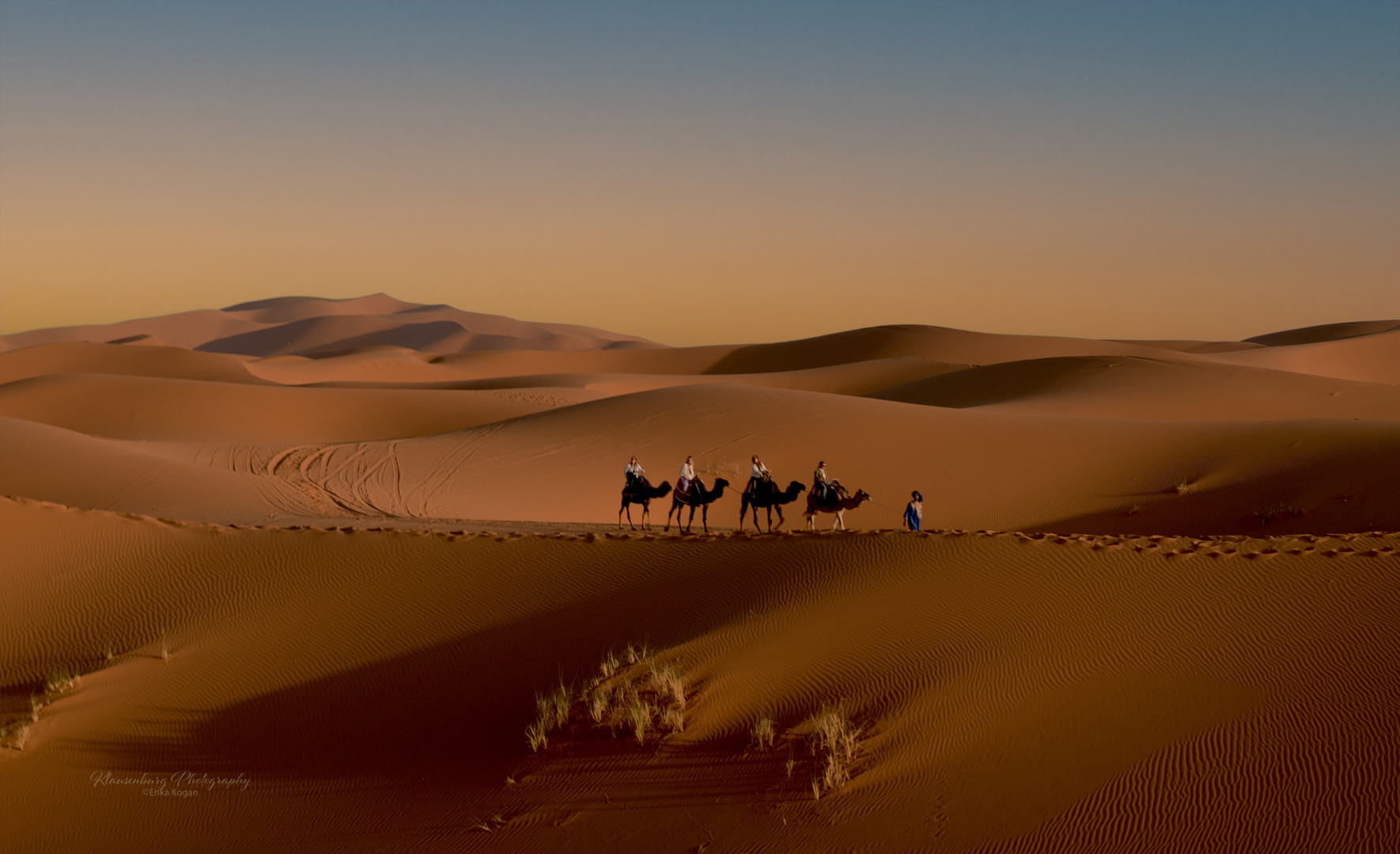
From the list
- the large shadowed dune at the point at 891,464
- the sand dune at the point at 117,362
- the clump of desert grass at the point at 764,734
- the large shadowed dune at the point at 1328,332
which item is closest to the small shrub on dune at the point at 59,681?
the clump of desert grass at the point at 764,734

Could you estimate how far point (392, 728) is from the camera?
9508 mm

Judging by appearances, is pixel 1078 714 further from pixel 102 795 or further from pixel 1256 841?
pixel 102 795

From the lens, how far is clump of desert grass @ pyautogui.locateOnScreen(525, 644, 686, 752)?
337 inches

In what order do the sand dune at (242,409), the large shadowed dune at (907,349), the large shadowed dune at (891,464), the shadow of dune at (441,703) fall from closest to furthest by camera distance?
the shadow of dune at (441,703) < the large shadowed dune at (891,464) < the sand dune at (242,409) < the large shadowed dune at (907,349)

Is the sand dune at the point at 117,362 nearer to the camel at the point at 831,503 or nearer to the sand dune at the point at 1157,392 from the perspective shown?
the sand dune at the point at 1157,392

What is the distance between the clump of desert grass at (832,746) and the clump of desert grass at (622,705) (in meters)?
1.08

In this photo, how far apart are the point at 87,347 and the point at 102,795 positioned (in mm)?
93534

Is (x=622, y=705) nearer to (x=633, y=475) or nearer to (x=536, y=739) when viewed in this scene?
(x=536, y=739)

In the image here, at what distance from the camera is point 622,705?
8.89 metres

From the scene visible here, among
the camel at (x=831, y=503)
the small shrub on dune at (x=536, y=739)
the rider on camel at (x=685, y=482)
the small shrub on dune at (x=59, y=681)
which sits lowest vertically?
the small shrub on dune at (x=536, y=739)

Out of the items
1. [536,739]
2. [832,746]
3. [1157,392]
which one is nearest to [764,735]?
[832,746]

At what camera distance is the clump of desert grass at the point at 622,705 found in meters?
8.57

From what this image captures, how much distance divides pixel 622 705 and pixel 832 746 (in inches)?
74.0

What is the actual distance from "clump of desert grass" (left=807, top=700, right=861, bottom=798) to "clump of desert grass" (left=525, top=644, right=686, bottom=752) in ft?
3.56
